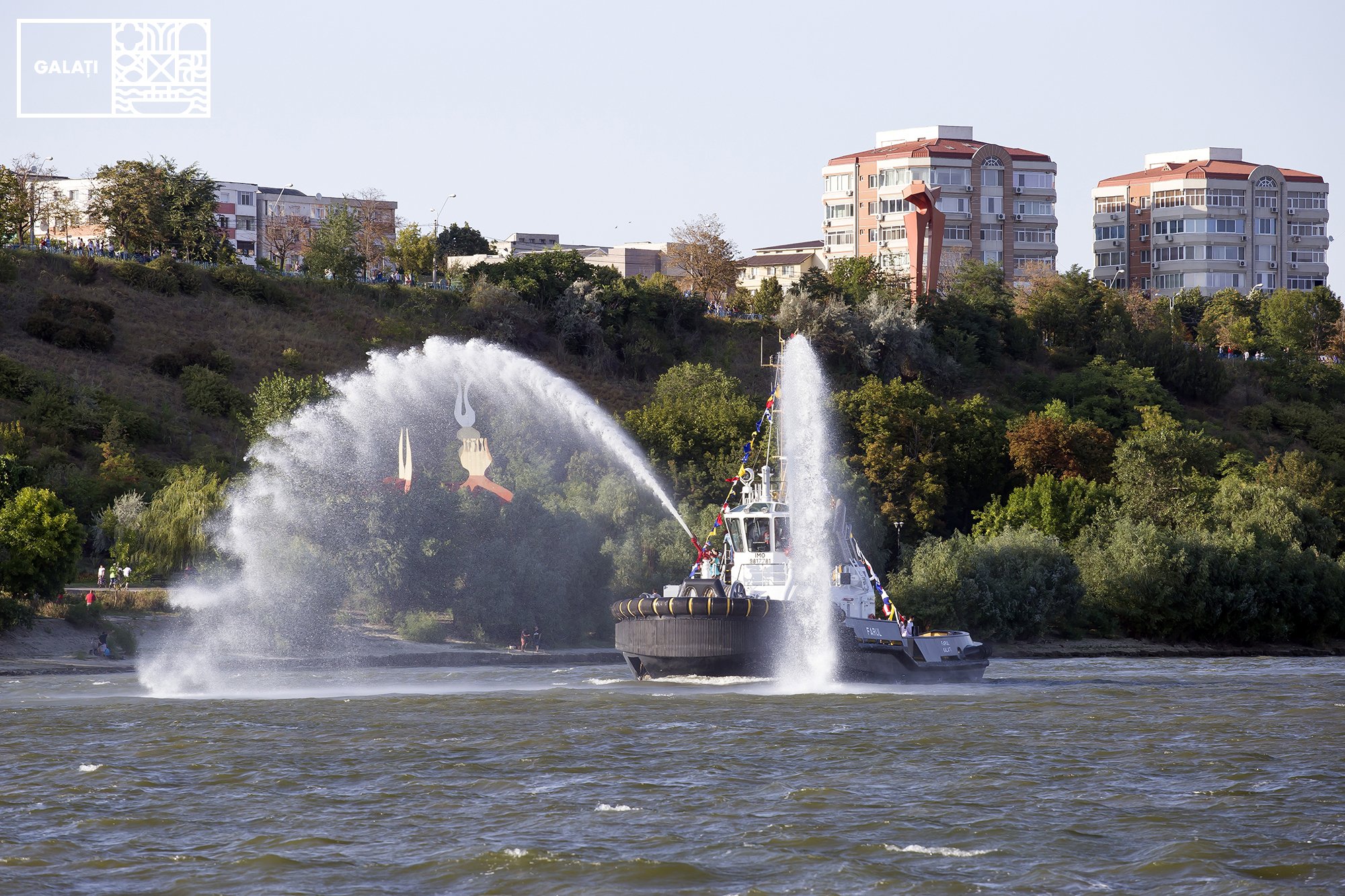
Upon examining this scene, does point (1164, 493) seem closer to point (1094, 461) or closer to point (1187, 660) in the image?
point (1094, 461)

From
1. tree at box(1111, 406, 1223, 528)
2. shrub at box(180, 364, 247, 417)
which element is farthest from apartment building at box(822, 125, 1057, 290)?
shrub at box(180, 364, 247, 417)

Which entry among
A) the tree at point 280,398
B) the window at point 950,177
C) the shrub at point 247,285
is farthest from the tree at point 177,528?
the window at point 950,177

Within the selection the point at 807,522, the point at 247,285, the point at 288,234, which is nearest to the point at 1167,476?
the point at 807,522

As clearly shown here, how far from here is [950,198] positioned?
516 ft

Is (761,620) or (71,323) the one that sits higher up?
(71,323)

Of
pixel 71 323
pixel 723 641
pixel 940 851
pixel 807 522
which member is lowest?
pixel 940 851

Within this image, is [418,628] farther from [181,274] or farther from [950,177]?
[950,177]

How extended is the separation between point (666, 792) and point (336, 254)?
308 feet

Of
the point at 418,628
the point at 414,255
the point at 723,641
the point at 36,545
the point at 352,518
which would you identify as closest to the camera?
the point at 723,641

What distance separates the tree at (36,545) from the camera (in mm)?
53844

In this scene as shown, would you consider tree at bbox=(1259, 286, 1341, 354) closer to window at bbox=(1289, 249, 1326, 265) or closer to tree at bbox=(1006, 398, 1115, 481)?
window at bbox=(1289, 249, 1326, 265)

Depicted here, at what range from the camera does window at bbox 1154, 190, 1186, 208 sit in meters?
170

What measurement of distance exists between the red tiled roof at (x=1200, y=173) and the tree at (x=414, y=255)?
81.4m

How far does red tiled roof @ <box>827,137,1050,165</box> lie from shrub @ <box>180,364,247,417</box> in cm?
8350
